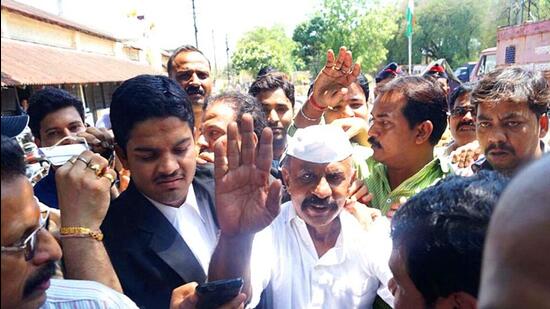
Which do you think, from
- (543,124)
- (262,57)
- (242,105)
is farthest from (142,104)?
(262,57)

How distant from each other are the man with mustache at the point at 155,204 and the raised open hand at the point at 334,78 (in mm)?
1205

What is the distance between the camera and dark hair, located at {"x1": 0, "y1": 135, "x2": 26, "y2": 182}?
98cm

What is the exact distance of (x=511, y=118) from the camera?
2119 mm

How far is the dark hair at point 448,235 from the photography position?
1.03 m

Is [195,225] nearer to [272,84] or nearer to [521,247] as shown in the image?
[521,247]

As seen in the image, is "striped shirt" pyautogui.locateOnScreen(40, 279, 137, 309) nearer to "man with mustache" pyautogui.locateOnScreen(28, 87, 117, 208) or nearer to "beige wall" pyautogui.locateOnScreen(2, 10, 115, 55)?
"man with mustache" pyautogui.locateOnScreen(28, 87, 117, 208)

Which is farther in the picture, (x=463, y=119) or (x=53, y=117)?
(x=463, y=119)

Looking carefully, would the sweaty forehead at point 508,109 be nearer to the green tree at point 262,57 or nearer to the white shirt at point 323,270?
the white shirt at point 323,270

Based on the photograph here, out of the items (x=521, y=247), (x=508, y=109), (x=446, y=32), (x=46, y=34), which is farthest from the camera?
(x=446, y=32)

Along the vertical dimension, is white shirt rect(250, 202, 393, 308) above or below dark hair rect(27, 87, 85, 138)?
below

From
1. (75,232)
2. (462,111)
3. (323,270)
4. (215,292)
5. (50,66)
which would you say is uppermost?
(50,66)

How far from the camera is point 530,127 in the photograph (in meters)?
2.12

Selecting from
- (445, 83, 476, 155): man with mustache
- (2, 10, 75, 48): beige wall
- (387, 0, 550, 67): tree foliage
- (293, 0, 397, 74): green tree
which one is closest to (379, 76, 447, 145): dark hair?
(445, 83, 476, 155): man with mustache

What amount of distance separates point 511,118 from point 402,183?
567 mm
